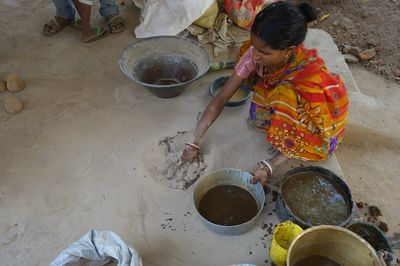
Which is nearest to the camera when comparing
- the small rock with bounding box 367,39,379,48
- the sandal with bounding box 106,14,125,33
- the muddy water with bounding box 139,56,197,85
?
the muddy water with bounding box 139,56,197,85

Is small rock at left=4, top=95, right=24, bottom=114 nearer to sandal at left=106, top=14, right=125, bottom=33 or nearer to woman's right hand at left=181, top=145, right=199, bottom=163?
sandal at left=106, top=14, right=125, bottom=33

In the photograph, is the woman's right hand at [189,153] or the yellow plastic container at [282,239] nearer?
the yellow plastic container at [282,239]

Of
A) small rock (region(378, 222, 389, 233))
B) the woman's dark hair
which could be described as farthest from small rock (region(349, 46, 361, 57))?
the woman's dark hair

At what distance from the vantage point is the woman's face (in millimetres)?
1515

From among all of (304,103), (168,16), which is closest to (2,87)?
(168,16)

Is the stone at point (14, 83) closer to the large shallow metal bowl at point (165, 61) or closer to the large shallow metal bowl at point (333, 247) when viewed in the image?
the large shallow metal bowl at point (165, 61)

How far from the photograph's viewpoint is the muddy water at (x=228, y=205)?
5.68ft

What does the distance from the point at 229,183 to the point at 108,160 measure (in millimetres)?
758

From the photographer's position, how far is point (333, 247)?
4.86 feet

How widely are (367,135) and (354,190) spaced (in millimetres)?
470

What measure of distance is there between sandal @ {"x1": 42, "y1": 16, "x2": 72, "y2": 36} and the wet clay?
2850 millimetres

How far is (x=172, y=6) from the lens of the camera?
300cm

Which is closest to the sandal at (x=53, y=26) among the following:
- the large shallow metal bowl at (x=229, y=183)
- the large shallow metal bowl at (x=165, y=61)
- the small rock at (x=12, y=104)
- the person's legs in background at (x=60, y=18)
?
the person's legs in background at (x=60, y=18)

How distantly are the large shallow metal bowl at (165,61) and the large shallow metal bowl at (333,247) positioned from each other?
1278 mm
